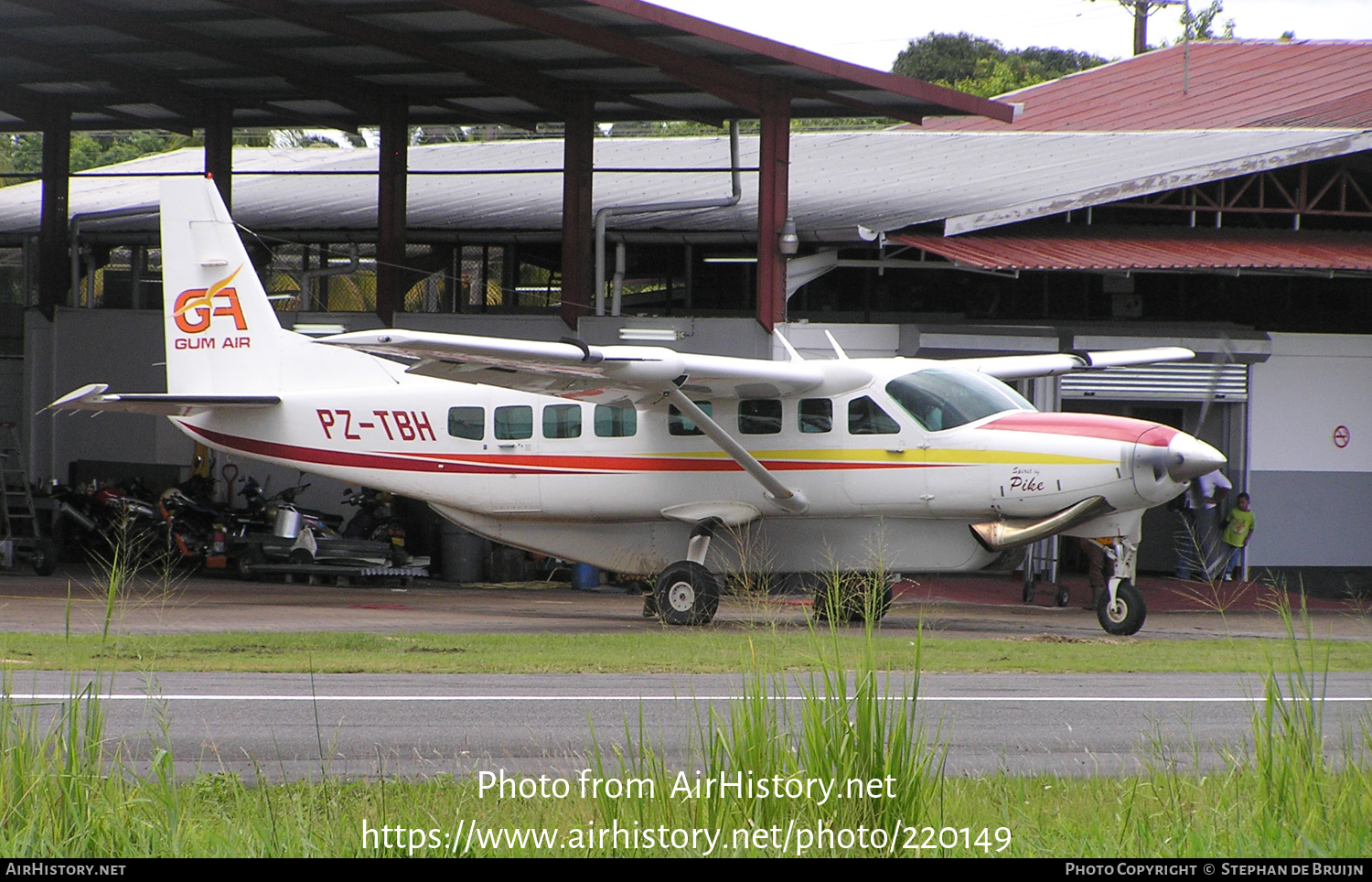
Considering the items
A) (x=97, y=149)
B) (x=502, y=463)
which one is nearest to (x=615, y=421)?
(x=502, y=463)

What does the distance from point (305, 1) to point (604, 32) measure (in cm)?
430

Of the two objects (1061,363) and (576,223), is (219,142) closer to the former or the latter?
(576,223)

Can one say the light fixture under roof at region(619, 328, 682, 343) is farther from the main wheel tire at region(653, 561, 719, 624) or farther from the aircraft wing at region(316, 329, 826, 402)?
the main wheel tire at region(653, 561, 719, 624)

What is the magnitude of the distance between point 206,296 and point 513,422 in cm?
485

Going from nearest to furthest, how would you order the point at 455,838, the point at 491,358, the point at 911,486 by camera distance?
1. the point at 455,838
2. the point at 491,358
3. the point at 911,486

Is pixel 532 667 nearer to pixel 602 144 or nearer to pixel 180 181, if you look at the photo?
pixel 180 181

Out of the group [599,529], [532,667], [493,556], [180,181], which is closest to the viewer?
[532,667]

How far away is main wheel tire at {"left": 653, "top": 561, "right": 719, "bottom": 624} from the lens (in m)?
15.6

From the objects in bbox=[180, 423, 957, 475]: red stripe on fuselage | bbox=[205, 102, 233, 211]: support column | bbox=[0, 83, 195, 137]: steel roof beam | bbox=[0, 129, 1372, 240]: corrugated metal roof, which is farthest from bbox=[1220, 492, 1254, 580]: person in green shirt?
Answer: bbox=[0, 83, 195, 137]: steel roof beam

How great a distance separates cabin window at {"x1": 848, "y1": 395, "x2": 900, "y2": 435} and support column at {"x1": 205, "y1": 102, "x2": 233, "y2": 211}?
1484cm

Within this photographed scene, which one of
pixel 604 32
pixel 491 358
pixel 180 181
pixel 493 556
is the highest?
pixel 604 32

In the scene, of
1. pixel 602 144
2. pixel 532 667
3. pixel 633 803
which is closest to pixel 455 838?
pixel 633 803

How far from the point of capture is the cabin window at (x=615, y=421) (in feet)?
53.7
